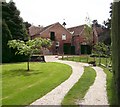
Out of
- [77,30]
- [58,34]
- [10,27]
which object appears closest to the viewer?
[10,27]

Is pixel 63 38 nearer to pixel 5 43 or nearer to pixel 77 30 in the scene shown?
pixel 77 30

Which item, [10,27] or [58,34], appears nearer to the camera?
[10,27]

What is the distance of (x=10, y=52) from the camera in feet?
115

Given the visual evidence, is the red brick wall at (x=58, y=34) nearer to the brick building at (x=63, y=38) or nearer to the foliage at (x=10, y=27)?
the brick building at (x=63, y=38)

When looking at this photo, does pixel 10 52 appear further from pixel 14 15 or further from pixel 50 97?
pixel 50 97

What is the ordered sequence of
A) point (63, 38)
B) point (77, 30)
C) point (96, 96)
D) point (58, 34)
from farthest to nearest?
point (77, 30)
point (63, 38)
point (58, 34)
point (96, 96)

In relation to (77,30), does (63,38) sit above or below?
below

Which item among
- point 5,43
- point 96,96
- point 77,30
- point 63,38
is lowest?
point 96,96

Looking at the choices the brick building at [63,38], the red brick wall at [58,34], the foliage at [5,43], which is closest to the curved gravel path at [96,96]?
the foliage at [5,43]

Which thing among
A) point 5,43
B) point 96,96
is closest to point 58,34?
point 5,43

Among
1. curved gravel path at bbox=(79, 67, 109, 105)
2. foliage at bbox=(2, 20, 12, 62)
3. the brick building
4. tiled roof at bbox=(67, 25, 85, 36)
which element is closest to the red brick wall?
the brick building

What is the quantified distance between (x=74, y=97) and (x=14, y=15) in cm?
2972

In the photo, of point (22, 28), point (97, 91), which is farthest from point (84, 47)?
point (97, 91)

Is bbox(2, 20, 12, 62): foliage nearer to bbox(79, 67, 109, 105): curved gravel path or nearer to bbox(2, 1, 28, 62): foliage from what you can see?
bbox(2, 1, 28, 62): foliage
